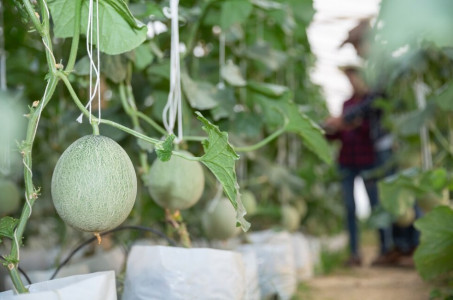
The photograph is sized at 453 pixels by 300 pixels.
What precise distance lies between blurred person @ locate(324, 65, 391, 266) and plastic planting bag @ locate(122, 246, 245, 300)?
2571 mm

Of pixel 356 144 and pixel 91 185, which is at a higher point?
pixel 356 144

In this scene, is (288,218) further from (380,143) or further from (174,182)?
(174,182)

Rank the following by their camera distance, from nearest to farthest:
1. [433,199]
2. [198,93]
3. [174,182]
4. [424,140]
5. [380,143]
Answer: [174,182], [198,93], [433,199], [424,140], [380,143]

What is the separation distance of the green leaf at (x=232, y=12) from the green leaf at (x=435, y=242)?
2.51 feet

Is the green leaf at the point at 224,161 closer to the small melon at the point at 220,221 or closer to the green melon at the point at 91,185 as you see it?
the green melon at the point at 91,185

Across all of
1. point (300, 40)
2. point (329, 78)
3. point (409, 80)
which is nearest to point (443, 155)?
point (409, 80)

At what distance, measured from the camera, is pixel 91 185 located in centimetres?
79

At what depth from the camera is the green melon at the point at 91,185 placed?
78 centimetres

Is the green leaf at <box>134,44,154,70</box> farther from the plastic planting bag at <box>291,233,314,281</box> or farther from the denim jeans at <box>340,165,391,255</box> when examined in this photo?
the denim jeans at <box>340,165,391,255</box>

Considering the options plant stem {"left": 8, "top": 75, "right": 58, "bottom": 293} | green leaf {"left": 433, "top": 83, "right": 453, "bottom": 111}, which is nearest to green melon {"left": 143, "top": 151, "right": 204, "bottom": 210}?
plant stem {"left": 8, "top": 75, "right": 58, "bottom": 293}

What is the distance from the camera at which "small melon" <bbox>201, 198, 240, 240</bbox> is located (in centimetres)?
157

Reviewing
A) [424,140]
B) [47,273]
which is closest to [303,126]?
[424,140]

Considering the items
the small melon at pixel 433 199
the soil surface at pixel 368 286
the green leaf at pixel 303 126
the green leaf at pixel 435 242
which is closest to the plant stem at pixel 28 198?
the green leaf at pixel 303 126

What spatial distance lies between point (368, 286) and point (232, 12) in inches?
66.9
